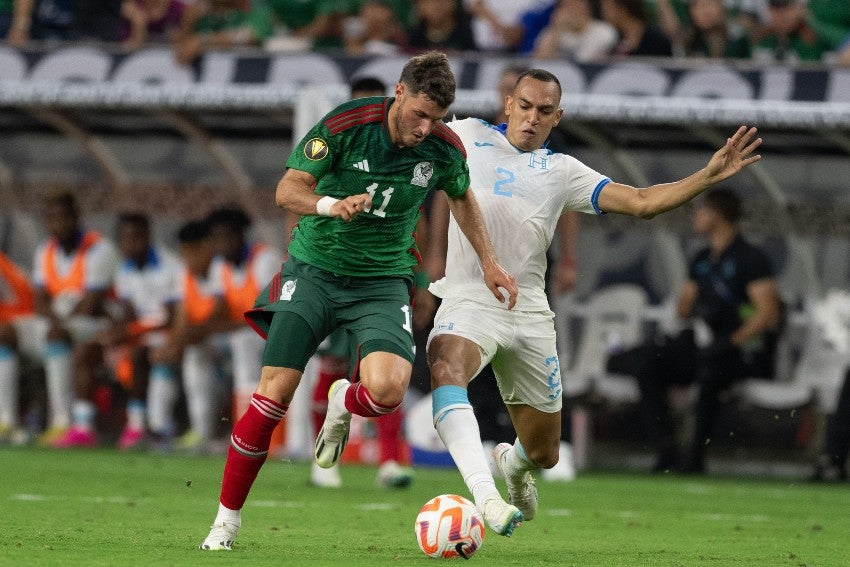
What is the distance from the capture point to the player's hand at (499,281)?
23.7 ft

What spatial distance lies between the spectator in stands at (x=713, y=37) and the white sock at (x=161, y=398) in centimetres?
517

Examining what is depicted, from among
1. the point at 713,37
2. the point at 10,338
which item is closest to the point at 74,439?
the point at 10,338

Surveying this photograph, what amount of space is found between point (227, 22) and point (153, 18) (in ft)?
2.79

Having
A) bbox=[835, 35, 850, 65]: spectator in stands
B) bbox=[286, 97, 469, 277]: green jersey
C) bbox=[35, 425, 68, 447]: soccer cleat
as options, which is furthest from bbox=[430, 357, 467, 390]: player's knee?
bbox=[35, 425, 68, 447]: soccer cleat

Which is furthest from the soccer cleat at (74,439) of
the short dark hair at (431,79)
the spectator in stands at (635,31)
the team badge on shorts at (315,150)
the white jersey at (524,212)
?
the short dark hair at (431,79)

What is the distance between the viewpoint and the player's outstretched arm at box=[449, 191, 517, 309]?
7.25 m

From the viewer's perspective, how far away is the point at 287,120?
48.1ft

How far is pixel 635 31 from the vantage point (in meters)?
13.5

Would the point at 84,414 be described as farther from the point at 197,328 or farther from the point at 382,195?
the point at 382,195

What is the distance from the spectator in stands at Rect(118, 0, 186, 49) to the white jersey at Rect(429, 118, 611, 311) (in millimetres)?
8196

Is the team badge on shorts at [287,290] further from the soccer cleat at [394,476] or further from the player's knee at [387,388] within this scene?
the soccer cleat at [394,476]

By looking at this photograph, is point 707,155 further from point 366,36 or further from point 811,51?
point 366,36

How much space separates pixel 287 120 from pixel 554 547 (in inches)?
312

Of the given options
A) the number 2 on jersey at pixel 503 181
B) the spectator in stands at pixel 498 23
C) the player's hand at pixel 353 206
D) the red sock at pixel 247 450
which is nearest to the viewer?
the player's hand at pixel 353 206
